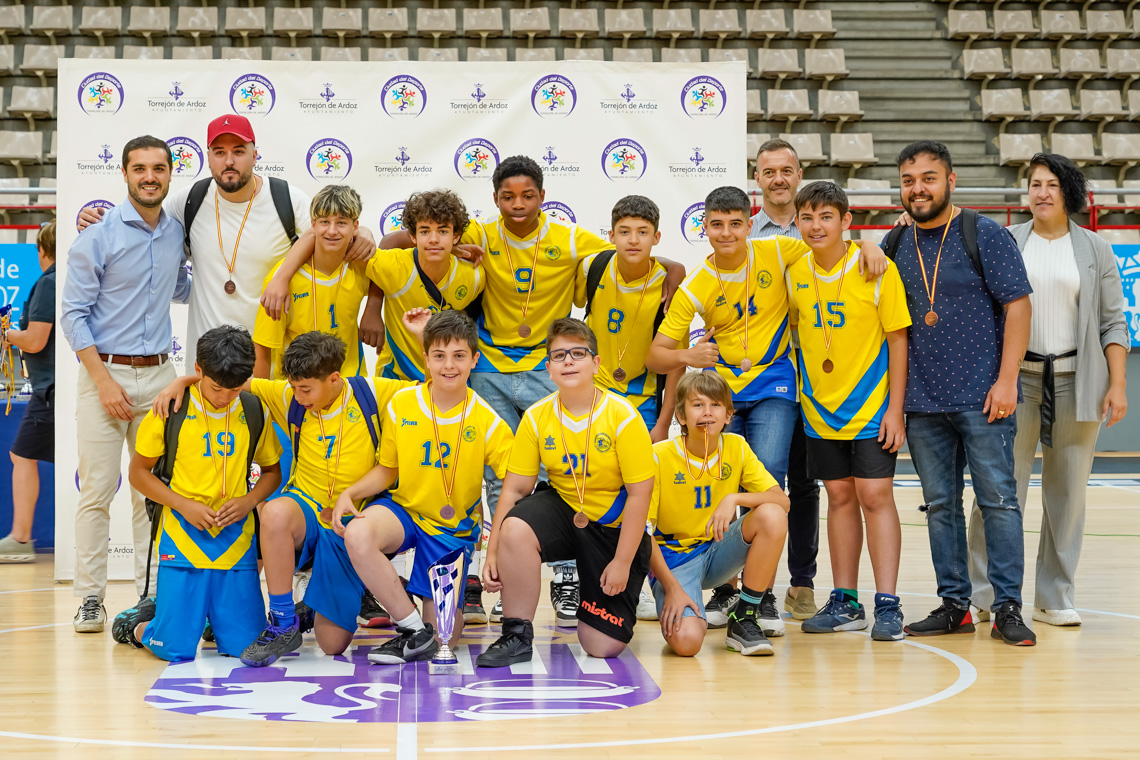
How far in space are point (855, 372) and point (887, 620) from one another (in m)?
0.97

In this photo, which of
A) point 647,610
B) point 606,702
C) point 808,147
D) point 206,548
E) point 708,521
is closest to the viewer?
point 606,702

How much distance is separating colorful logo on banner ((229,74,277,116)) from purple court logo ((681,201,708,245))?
229cm

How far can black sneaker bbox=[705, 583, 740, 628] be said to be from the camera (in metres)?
4.47

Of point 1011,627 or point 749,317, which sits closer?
point 1011,627

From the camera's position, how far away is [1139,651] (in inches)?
158

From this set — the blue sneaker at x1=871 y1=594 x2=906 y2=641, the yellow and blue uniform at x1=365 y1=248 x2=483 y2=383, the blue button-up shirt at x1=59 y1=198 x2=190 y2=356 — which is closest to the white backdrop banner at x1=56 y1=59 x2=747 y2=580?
the blue button-up shirt at x1=59 y1=198 x2=190 y2=356

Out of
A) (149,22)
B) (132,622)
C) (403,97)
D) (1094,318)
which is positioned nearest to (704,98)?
(403,97)

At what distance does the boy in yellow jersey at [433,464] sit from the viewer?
3.83m

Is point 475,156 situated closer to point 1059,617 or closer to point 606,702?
point 606,702

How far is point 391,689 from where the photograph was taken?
340 cm

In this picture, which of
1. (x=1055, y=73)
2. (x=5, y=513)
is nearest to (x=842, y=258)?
(x=5, y=513)

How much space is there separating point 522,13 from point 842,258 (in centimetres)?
1019

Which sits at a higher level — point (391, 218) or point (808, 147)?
point (808, 147)

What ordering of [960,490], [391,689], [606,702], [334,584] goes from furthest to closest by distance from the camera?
[960,490] < [334,584] < [391,689] < [606,702]
